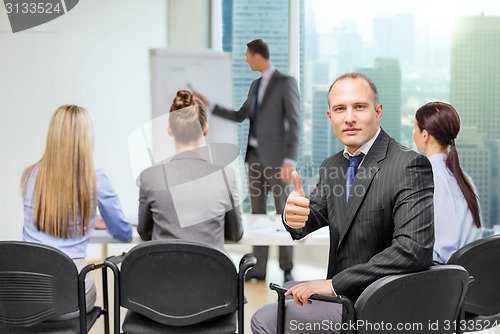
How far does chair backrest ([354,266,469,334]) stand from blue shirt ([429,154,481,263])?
0.69m

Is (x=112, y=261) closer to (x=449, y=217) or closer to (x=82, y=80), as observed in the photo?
(x=449, y=217)

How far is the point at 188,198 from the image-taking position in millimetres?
2312

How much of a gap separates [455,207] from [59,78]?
11.0 feet

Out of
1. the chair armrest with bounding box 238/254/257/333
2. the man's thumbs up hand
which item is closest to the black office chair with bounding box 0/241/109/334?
the chair armrest with bounding box 238/254/257/333

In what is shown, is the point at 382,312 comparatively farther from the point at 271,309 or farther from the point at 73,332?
the point at 73,332

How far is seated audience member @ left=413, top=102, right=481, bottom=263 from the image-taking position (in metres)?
2.29

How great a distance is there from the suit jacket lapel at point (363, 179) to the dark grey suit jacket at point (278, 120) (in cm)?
229

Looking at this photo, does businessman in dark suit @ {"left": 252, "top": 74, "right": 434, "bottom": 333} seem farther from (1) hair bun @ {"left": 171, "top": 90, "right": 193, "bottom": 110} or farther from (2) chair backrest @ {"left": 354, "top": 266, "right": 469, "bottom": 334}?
(1) hair bun @ {"left": 171, "top": 90, "right": 193, "bottom": 110}

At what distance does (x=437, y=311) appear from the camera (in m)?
1.60

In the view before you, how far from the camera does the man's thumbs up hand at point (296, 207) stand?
1658mm

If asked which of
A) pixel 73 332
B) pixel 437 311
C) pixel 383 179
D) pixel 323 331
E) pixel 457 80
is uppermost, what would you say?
pixel 457 80

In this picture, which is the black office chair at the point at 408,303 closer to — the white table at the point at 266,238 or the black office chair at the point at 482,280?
the black office chair at the point at 482,280

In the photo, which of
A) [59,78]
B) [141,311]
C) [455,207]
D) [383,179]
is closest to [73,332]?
[141,311]

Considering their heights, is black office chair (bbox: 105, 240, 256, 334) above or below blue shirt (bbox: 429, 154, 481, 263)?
below
